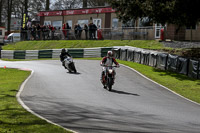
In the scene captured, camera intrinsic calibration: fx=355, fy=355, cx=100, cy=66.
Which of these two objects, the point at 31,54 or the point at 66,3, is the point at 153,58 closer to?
the point at 31,54

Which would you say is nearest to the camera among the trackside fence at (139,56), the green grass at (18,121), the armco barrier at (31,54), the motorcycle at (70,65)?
the green grass at (18,121)

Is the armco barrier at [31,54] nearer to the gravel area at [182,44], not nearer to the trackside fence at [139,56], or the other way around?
the trackside fence at [139,56]

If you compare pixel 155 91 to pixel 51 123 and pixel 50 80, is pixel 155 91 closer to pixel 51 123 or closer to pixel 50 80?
pixel 50 80

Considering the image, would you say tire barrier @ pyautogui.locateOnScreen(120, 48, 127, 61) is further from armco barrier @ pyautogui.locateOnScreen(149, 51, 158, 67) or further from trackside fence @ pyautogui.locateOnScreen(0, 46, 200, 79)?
armco barrier @ pyautogui.locateOnScreen(149, 51, 158, 67)

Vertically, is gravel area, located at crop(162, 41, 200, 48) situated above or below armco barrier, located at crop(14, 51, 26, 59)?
above

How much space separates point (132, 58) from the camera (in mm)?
27906

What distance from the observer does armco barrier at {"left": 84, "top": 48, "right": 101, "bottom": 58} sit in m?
32.2

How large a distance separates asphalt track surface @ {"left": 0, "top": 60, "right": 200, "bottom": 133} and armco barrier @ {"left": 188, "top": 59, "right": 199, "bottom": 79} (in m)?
2.98

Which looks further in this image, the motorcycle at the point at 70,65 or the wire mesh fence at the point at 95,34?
the wire mesh fence at the point at 95,34

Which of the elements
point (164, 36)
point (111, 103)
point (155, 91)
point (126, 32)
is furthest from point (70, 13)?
point (111, 103)

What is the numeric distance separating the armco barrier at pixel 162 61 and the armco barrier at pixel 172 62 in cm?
34

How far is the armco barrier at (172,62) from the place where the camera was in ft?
73.6

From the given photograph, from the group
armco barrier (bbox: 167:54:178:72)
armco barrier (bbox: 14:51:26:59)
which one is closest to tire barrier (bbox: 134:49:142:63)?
armco barrier (bbox: 167:54:178:72)

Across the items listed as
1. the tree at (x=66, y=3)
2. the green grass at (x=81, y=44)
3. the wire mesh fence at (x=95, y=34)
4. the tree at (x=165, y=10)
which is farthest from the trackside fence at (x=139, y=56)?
the tree at (x=66, y=3)
